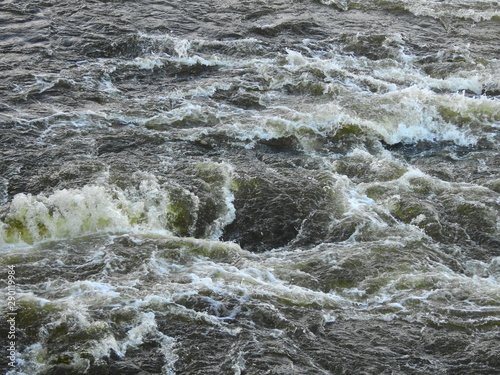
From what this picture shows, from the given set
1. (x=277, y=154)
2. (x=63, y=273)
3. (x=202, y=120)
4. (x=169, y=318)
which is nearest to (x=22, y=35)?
(x=202, y=120)

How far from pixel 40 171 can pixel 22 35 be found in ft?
15.1

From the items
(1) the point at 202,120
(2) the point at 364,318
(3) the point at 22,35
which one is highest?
(3) the point at 22,35

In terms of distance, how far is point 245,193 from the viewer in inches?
278

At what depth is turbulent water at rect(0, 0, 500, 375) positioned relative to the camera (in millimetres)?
4926

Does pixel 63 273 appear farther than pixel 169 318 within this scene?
Yes

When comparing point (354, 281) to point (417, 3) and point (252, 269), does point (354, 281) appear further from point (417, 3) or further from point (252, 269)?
point (417, 3)

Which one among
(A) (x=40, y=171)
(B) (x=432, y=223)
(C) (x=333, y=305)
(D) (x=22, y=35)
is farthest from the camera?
(D) (x=22, y=35)

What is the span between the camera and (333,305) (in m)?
5.41

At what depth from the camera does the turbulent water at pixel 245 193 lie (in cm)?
493

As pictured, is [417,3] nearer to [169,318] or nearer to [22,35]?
[22,35]

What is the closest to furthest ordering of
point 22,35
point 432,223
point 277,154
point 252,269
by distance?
point 252,269 → point 432,223 → point 277,154 → point 22,35

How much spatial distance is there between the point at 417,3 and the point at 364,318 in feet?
32.2

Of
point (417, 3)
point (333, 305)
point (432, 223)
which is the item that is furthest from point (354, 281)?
point (417, 3)

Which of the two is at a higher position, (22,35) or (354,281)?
(22,35)
